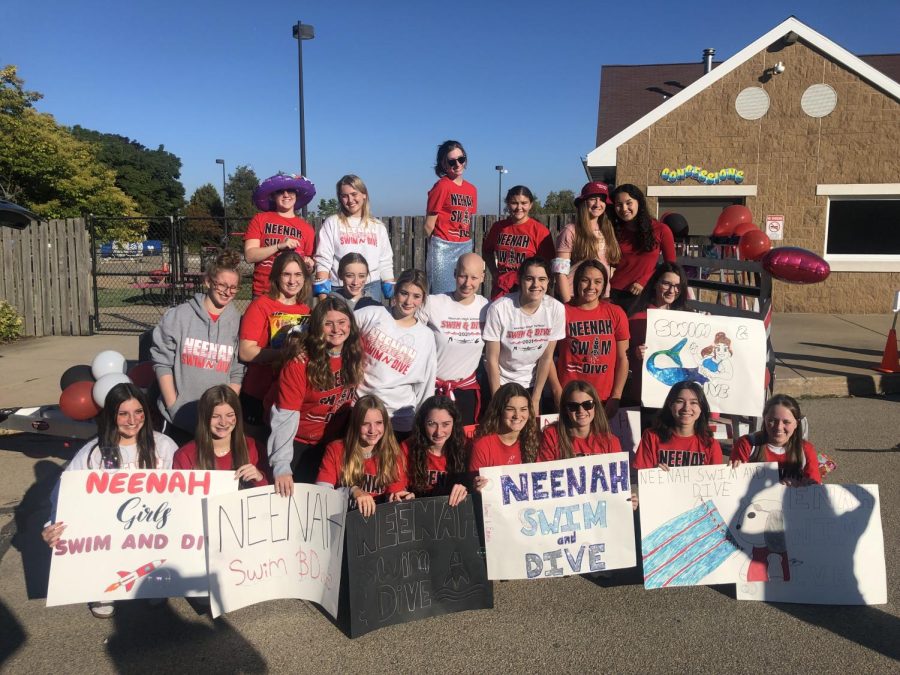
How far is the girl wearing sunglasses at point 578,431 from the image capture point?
3.79 m

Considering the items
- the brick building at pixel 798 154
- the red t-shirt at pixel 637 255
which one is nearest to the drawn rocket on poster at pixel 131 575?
the red t-shirt at pixel 637 255

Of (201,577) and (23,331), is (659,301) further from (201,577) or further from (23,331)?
(23,331)

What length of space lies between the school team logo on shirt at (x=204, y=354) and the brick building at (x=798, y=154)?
12.2 m

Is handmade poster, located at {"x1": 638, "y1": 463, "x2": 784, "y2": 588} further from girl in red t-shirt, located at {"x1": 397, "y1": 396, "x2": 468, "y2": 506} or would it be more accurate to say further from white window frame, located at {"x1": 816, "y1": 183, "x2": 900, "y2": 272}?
white window frame, located at {"x1": 816, "y1": 183, "x2": 900, "y2": 272}

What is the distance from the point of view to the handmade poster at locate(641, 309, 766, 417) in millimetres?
4730

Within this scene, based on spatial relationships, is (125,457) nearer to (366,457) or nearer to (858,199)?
(366,457)

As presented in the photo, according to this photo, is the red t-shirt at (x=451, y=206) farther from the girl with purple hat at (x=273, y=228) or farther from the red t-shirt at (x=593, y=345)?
the red t-shirt at (x=593, y=345)

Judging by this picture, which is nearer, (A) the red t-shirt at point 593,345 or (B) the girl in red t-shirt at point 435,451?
(B) the girl in red t-shirt at point 435,451

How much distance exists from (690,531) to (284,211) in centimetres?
343

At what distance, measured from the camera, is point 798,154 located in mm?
A: 13961

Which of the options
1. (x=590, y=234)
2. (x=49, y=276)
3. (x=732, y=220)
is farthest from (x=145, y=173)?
(x=590, y=234)

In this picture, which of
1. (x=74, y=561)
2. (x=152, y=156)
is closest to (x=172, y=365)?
(x=74, y=561)

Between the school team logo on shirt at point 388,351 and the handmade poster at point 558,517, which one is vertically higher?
the school team logo on shirt at point 388,351

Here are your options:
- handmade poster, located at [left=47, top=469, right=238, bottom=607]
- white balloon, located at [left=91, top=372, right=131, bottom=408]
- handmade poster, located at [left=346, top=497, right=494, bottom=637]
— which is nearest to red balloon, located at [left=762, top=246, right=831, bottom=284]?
handmade poster, located at [left=346, top=497, right=494, bottom=637]
